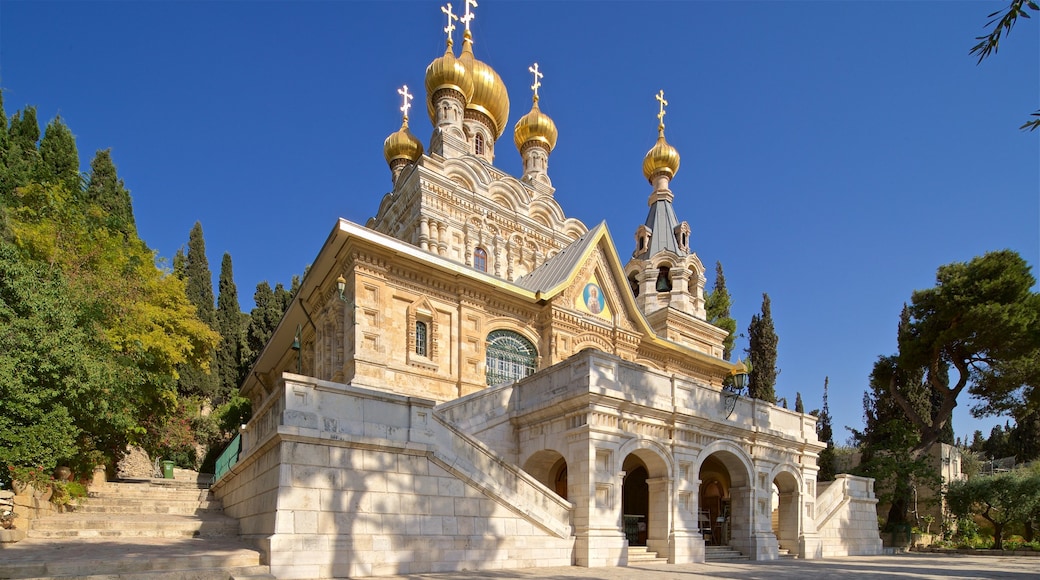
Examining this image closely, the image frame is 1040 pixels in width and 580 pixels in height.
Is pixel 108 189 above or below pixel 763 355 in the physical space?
above

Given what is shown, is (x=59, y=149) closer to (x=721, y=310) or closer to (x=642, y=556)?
(x=642, y=556)

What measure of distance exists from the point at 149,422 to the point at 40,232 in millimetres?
6020

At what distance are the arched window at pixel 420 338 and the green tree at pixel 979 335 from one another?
24.2m

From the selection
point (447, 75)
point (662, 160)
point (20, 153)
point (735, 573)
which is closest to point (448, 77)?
point (447, 75)

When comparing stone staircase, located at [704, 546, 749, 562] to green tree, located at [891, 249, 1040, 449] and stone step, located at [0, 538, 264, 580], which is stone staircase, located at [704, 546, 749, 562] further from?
green tree, located at [891, 249, 1040, 449]

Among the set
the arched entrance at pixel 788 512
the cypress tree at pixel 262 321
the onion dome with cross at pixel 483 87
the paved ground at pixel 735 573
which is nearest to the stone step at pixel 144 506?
the paved ground at pixel 735 573

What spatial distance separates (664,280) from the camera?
32188mm

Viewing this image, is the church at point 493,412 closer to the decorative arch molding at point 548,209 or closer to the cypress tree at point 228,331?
the decorative arch molding at point 548,209

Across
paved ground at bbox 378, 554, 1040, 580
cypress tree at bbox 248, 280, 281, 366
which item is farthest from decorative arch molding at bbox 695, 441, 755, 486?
cypress tree at bbox 248, 280, 281, 366

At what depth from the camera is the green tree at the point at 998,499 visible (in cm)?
2147

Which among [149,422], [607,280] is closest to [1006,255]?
[607,280]

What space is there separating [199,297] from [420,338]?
27267 mm

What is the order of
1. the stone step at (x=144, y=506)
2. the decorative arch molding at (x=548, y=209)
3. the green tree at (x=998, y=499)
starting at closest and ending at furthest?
1. the stone step at (x=144, y=506)
2. the green tree at (x=998, y=499)
3. the decorative arch molding at (x=548, y=209)

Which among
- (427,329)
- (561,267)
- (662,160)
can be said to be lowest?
(427,329)
